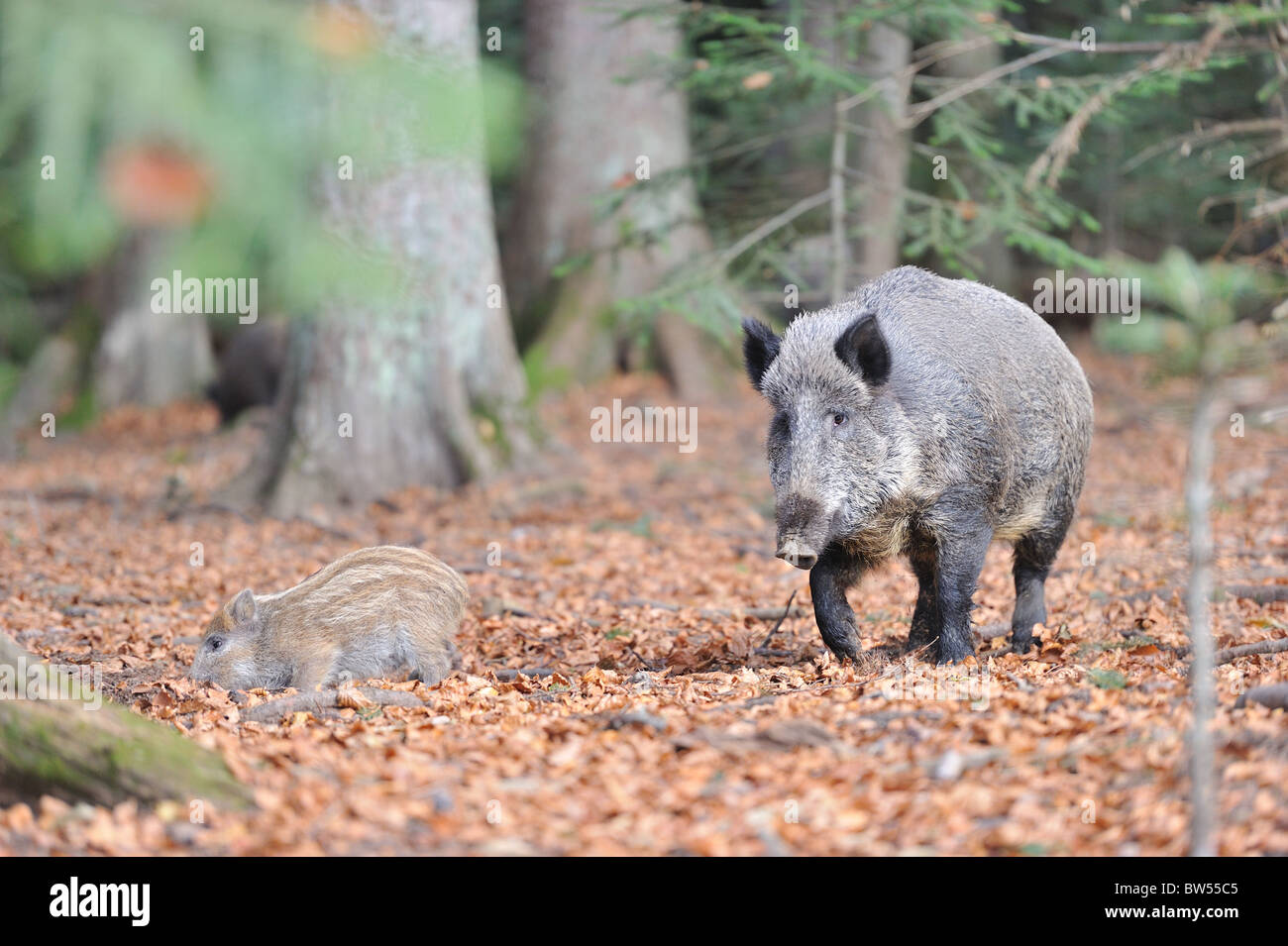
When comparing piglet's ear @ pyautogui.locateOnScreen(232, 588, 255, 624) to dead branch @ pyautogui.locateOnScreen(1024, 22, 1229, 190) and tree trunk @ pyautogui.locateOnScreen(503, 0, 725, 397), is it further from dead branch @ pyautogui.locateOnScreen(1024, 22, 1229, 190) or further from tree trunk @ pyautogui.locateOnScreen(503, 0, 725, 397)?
tree trunk @ pyautogui.locateOnScreen(503, 0, 725, 397)

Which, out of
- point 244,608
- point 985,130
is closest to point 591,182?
point 985,130

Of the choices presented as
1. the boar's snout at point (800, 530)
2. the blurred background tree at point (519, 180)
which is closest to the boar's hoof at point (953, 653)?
the boar's snout at point (800, 530)

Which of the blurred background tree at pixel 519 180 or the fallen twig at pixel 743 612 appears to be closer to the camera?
the blurred background tree at pixel 519 180

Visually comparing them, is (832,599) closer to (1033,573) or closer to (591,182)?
(1033,573)

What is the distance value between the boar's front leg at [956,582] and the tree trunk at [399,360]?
6.07m

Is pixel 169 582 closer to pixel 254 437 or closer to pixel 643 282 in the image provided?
pixel 254 437

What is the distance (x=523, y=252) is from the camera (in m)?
17.1

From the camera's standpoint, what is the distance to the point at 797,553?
5.34 metres

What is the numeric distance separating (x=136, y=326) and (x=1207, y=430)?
1755 cm

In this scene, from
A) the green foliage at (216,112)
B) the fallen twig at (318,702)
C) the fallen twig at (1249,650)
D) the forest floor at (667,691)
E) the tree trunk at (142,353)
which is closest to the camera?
the green foliage at (216,112)

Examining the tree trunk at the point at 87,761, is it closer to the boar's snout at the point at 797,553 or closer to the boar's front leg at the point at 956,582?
the boar's snout at the point at 797,553

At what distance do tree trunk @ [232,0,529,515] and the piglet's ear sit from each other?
454 centimetres

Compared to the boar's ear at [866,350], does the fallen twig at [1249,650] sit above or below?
below

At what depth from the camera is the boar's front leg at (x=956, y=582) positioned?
600cm
